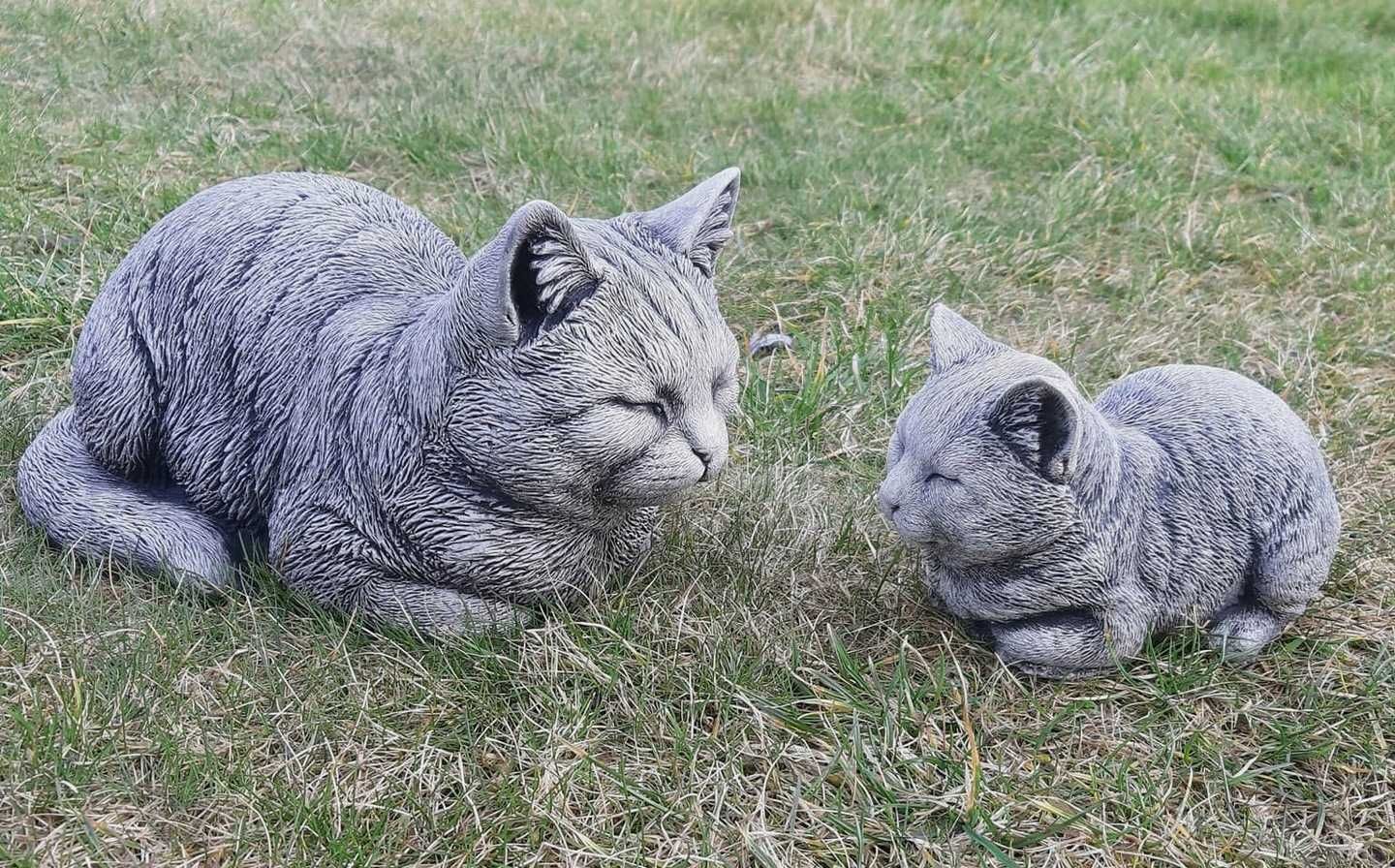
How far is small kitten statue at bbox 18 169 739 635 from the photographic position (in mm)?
2316

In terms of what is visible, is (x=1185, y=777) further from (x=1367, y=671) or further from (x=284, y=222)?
(x=284, y=222)

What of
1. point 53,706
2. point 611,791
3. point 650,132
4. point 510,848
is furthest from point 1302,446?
point 650,132

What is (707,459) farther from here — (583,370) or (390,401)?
(390,401)

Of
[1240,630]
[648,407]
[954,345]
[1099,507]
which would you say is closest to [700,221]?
[648,407]

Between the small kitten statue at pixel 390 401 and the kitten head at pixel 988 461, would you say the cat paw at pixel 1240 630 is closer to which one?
the kitten head at pixel 988 461

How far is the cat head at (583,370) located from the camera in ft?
7.45

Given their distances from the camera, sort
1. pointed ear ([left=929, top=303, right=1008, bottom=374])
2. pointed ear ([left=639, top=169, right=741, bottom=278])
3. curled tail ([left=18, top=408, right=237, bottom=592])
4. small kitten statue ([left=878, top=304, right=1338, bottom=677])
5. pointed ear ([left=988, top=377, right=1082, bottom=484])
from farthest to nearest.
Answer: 1. curled tail ([left=18, top=408, right=237, bottom=592])
2. pointed ear ([left=929, top=303, right=1008, bottom=374])
3. pointed ear ([left=639, top=169, right=741, bottom=278])
4. small kitten statue ([left=878, top=304, right=1338, bottom=677])
5. pointed ear ([left=988, top=377, right=1082, bottom=484])

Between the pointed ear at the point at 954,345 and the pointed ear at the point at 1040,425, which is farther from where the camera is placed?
the pointed ear at the point at 954,345

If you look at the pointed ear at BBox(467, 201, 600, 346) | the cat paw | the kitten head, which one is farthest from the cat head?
the cat paw

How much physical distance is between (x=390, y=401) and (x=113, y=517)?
80cm

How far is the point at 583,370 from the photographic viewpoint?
7.54ft

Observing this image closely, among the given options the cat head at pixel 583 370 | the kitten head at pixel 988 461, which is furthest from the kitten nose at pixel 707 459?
the kitten head at pixel 988 461

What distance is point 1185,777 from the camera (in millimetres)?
2562

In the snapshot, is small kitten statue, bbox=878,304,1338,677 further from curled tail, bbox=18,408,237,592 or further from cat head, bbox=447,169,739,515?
curled tail, bbox=18,408,237,592
